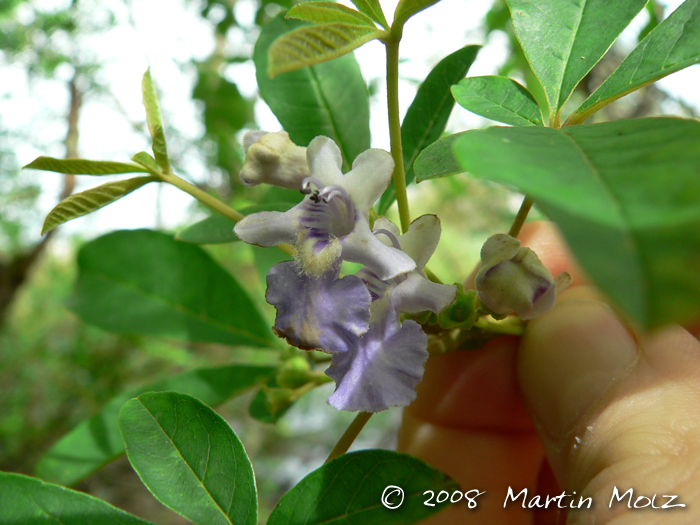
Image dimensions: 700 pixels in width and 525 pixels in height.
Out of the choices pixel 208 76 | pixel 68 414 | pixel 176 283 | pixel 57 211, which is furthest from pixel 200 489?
pixel 68 414

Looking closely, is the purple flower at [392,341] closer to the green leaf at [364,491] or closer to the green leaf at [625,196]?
the green leaf at [364,491]

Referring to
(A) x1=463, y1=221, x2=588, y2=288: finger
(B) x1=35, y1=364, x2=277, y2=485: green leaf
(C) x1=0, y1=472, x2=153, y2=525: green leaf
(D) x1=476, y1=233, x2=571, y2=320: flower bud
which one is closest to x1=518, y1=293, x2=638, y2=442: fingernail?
(D) x1=476, y1=233, x2=571, y2=320: flower bud

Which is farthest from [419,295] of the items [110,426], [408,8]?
[110,426]

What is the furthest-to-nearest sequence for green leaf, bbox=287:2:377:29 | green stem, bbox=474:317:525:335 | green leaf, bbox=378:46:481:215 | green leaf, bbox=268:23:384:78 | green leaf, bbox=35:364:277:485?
green leaf, bbox=35:364:277:485, green leaf, bbox=378:46:481:215, green stem, bbox=474:317:525:335, green leaf, bbox=287:2:377:29, green leaf, bbox=268:23:384:78

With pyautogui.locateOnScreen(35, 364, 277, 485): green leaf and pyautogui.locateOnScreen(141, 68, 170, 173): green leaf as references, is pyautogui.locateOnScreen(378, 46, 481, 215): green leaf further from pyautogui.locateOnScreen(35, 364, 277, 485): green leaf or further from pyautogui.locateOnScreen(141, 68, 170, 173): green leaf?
pyautogui.locateOnScreen(35, 364, 277, 485): green leaf

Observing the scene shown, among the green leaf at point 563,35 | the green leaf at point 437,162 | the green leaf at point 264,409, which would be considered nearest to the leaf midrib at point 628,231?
the green leaf at point 437,162

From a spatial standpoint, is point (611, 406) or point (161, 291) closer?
point (611, 406)

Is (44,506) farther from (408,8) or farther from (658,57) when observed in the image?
(658,57)

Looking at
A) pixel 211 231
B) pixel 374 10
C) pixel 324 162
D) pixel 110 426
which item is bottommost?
pixel 110 426
